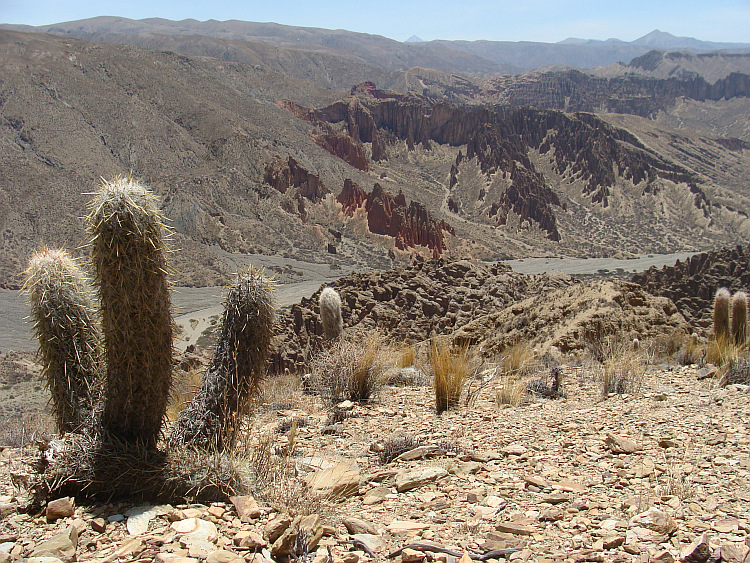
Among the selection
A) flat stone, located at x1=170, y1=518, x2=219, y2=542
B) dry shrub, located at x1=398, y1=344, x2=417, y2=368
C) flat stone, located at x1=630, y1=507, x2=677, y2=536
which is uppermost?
flat stone, located at x1=630, y1=507, x2=677, y2=536

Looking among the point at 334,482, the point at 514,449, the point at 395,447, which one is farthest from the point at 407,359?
the point at 334,482

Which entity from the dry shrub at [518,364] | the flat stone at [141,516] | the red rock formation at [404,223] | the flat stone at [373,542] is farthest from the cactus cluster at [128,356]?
the red rock formation at [404,223]

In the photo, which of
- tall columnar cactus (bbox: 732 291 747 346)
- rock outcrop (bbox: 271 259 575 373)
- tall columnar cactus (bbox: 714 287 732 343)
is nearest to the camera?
tall columnar cactus (bbox: 732 291 747 346)

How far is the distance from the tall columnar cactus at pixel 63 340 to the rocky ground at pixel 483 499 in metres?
0.54

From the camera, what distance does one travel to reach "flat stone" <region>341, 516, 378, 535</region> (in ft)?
10.1

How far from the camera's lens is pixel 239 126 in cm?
6206

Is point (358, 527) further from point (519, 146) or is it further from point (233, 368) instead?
point (519, 146)

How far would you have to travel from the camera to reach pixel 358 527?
309cm

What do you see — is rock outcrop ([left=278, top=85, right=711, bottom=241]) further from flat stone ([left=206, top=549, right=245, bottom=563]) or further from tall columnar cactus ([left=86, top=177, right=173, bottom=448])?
flat stone ([left=206, top=549, right=245, bottom=563])

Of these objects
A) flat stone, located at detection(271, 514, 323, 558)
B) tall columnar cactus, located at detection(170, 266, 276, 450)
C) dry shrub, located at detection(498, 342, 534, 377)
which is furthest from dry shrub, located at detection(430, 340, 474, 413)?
flat stone, located at detection(271, 514, 323, 558)

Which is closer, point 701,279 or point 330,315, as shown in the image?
point 330,315

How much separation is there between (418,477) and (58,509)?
2169mm

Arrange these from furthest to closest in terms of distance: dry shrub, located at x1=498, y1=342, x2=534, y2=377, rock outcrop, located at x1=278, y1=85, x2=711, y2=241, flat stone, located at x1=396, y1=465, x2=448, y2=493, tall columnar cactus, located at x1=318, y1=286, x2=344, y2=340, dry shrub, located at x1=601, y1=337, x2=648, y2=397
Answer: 1. rock outcrop, located at x1=278, y1=85, x2=711, y2=241
2. tall columnar cactus, located at x1=318, y1=286, x2=344, y2=340
3. dry shrub, located at x1=498, y1=342, x2=534, y2=377
4. dry shrub, located at x1=601, y1=337, x2=648, y2=397
5. flat stone, located at x1=396, y1=465, x2=448, y2=493

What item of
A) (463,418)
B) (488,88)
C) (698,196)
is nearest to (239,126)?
(698,196)
